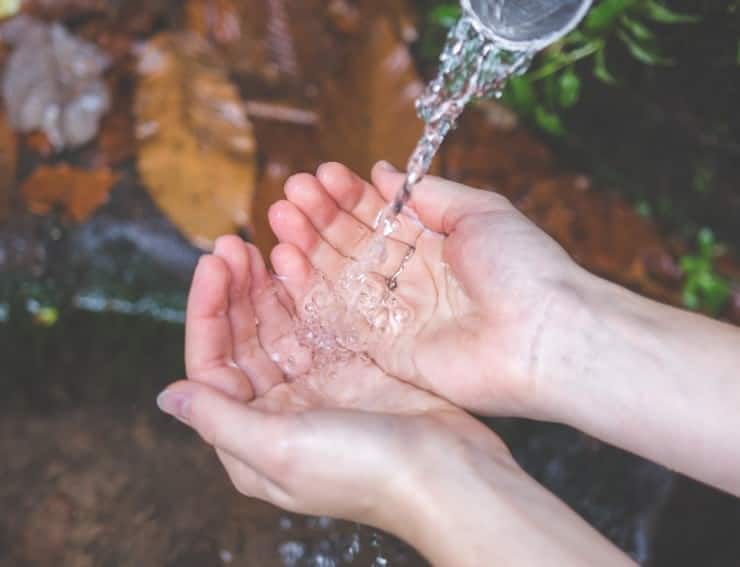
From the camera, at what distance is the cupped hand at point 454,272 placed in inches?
70.5

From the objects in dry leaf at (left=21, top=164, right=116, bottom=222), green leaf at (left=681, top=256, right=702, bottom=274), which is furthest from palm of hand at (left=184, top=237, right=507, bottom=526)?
green leaf at (left=681, top=256, right=702, bottom=274)

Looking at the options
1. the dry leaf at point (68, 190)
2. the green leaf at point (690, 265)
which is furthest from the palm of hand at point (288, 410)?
the green leaf at point (690, 265)

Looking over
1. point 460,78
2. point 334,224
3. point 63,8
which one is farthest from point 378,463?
point 63,8

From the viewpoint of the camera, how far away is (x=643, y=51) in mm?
2473

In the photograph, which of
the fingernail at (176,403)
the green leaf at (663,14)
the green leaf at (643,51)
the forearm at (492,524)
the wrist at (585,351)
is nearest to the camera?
the forearm at (492,524)

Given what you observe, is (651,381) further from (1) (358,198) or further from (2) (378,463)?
(1) (358,198)

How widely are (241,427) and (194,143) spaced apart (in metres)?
1.51

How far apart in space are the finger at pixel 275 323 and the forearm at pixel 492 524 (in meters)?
0.54

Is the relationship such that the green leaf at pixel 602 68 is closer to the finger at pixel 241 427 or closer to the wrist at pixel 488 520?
the wrist at pixel 488 520

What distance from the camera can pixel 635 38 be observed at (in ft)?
8.27

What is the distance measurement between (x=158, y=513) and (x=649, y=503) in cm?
169

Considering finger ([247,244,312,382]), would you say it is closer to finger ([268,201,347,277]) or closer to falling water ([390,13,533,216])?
finger ([268,201,347,277])

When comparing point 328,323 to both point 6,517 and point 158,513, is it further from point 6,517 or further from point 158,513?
point 6,517

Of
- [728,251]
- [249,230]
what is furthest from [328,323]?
[728,251]
